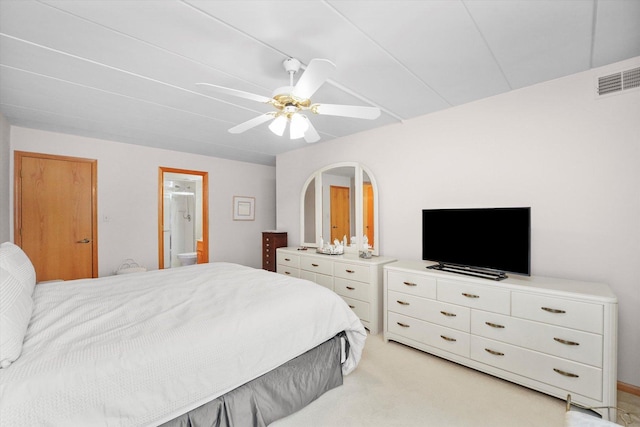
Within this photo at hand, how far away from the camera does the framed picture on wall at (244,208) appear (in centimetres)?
560

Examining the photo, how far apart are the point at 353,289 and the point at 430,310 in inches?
37.3

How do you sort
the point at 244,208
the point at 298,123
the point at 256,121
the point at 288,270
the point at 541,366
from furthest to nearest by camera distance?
1. the point at 244,208
2. the point at 288,270
3. the point at 256,121
4. the point at 298,123
5. the point at 541,366

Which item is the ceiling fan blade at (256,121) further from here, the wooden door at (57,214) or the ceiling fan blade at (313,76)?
the wooden door at (57,214)

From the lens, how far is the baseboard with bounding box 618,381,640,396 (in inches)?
79.7

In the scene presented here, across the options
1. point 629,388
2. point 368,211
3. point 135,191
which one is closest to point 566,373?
point 629,388

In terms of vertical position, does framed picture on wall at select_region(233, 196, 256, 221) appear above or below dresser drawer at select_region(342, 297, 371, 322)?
above

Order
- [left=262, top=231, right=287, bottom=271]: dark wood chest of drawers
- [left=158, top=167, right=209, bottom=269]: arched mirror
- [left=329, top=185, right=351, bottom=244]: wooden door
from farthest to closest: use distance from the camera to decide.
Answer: [left=158, top=167, right=209, bottom=269]: arched mirror → [left=262, top=231, right=287, bottom=271]: dark wood chest of drawers → [left=329, top=185, right=351, bottom=244]: wooden door

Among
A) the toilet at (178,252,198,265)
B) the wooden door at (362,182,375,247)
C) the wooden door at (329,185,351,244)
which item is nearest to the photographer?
the wooden door at (362,182,375,247)

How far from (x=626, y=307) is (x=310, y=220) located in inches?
138

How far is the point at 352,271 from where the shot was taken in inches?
129

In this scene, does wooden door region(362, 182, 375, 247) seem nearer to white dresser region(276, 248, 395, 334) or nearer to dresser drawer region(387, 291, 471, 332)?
white dresser region(276, 248, 395, 334)

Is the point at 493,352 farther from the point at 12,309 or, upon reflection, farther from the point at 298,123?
the point at 12,309

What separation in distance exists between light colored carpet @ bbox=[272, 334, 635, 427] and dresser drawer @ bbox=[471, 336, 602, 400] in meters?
0.15

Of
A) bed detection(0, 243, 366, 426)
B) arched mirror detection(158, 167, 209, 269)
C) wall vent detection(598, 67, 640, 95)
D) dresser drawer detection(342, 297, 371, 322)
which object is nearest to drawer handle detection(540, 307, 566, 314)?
bed detection(0, 243, 366, 426)
